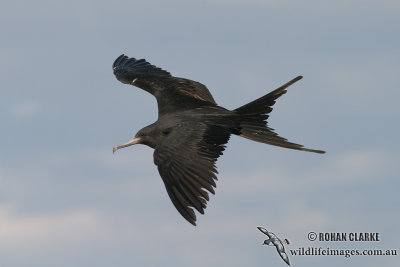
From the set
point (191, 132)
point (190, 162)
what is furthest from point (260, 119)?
point (190, 162)

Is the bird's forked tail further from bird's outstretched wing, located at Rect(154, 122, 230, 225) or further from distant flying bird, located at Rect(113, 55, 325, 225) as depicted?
bird's outstretched wing, located at Rect(154, 122, 230, 225)

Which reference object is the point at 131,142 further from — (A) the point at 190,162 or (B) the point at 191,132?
(A) the point at 190,162

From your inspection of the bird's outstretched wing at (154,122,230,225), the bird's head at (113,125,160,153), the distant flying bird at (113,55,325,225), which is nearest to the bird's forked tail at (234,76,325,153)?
the distant flying bird at (113,55,325,225)

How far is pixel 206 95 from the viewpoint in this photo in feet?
54.3

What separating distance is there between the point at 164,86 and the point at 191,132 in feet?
9.83

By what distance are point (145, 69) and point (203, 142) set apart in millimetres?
4965

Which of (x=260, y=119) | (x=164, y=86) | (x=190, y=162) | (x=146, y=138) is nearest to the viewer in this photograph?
(x=190, y=162)

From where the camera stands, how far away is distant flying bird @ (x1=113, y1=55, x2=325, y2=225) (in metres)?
12.5

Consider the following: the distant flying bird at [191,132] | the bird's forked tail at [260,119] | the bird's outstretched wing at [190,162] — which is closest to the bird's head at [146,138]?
the distant flying bird at [191,132]

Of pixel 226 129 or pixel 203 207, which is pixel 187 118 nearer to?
pixel 226 129

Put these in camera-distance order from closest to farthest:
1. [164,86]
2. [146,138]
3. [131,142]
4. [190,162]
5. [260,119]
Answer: [190,162] < [260,119] < [146,138] < [131,142] < [164,86]

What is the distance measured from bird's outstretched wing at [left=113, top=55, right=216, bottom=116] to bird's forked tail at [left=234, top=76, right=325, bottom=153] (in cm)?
149

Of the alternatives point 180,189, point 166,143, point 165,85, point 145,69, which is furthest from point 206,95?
point 180,189

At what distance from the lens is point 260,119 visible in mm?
14266
